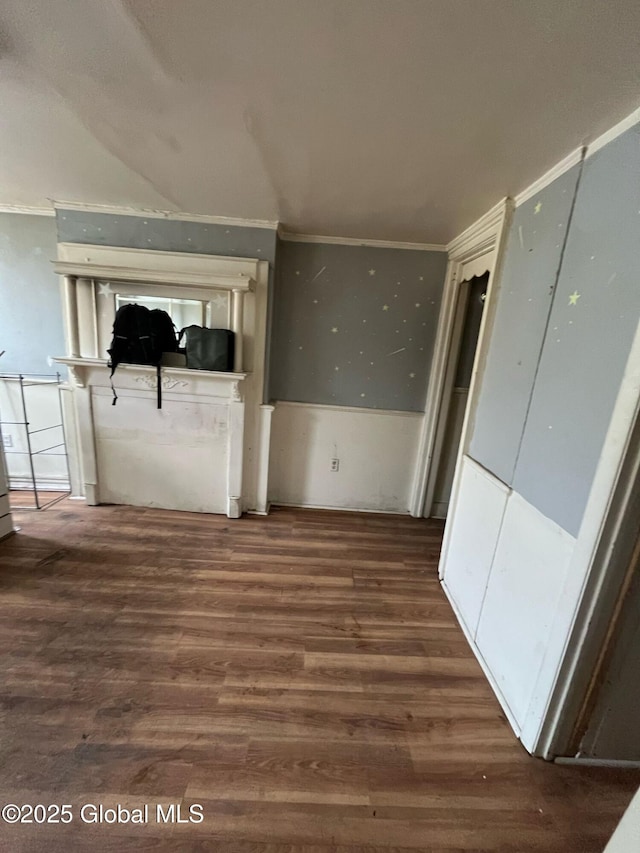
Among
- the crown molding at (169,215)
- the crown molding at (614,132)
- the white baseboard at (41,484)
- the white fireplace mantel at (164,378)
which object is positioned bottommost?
the white baseboard at (41,484)

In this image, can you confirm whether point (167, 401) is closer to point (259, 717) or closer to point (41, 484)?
point (41, 484)

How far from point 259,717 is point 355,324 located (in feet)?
8.15

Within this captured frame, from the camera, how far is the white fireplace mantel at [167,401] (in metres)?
2.48

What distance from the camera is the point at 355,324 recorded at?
2812 millimetres

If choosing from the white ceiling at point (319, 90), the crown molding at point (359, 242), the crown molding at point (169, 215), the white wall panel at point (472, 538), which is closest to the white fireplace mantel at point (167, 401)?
the crown molding at point (169, 215)

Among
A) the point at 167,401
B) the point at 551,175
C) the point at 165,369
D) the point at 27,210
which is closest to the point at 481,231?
the point at 551,175

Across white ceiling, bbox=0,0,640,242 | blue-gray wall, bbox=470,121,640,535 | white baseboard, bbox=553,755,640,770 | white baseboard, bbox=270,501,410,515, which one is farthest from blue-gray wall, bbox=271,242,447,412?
white baseboard, bbox=553,755,640,770

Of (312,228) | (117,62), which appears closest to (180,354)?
(312,228)

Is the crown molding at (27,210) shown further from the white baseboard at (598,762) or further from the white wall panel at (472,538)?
the white baseboard at (598,762)

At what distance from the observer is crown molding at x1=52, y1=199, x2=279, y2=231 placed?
95.7 inches

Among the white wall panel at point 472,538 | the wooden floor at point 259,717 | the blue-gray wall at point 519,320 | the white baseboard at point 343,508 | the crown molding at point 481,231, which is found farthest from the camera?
the white baseboard at point 343,508

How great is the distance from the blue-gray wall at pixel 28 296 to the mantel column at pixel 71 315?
1.00ft

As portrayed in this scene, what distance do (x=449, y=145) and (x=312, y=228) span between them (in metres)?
1.31

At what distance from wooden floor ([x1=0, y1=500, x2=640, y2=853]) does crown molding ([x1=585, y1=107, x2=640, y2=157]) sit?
2194mm
